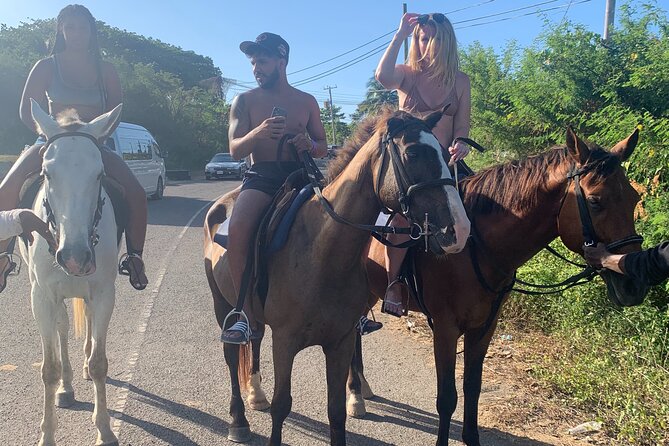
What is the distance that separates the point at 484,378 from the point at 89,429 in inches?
130

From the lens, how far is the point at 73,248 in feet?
9.16

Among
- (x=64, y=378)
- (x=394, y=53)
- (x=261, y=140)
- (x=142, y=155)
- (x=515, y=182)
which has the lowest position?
(x=64, y=378)

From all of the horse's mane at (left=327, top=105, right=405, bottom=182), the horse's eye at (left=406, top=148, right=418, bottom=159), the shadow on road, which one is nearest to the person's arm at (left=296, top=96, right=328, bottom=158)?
the horse's mane at (left=327, top=105, right=405, bottom=182)

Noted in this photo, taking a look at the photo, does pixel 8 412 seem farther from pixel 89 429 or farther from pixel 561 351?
pixel 561 351

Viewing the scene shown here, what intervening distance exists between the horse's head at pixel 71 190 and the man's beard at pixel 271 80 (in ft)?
3.79

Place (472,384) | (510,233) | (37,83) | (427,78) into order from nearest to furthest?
(510,233), (472,384), (427,78), (37,83)

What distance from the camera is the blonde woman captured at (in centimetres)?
352

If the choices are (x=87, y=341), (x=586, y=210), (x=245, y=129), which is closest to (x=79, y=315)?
(x=87, y=341)

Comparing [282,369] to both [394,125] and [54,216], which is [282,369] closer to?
[394,125]

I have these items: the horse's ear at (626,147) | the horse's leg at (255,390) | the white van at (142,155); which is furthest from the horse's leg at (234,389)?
the white van at (142,155)

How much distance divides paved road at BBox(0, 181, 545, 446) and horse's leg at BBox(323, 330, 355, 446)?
70 cm

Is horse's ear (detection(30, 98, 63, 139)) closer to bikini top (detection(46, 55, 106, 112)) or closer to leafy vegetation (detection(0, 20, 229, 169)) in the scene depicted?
bikini top (detection(46, 55, 106, 112))

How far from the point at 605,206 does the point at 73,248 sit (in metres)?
2.95

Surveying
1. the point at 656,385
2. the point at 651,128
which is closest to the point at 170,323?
the point at 656,385
